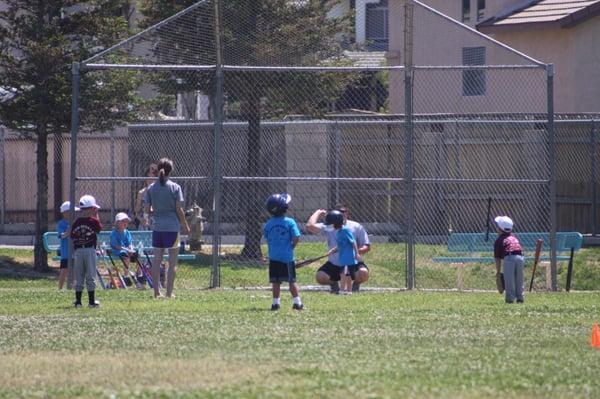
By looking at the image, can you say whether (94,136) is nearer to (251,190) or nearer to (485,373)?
(251,190)

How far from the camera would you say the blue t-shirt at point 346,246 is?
1662cm

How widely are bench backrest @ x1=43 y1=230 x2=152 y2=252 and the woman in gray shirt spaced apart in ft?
12.8

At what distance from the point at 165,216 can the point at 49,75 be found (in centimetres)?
724

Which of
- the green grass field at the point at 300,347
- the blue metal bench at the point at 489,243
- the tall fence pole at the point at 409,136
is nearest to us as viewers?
the green grass field at the point at 300,347

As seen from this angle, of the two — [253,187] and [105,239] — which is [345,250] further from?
[105,239]

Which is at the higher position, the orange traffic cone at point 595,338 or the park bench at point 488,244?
the park bench at point 488,244

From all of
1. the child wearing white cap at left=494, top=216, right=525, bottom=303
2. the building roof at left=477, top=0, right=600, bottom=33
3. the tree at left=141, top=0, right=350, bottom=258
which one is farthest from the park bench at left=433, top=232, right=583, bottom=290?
the building roof at left=477, top=0, right=600, bottom=33

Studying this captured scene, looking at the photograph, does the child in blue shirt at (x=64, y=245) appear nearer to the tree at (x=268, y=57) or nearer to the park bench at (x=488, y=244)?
the tree at (x=268, y=57)

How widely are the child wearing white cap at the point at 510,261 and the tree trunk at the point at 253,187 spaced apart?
15.7 feet

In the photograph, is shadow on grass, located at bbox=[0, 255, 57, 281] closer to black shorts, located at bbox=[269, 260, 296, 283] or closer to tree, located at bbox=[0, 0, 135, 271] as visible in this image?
tree, located at bbox=[0, 0, 135, 271]

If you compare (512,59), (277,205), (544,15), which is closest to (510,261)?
(277,205)

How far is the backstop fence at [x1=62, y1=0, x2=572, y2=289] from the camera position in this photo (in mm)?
17234

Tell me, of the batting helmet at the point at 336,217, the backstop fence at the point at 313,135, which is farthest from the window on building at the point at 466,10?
the batting helmet at the point at 336,217

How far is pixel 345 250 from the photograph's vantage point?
16.7 meters
